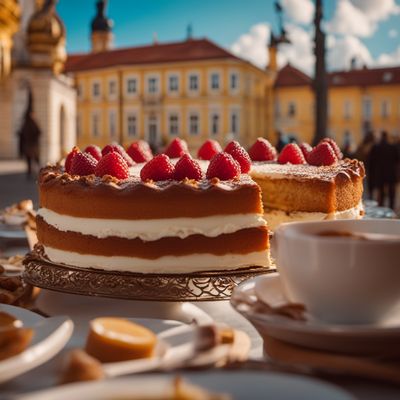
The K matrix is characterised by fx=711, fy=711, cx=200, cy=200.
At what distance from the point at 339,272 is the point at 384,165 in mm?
11310

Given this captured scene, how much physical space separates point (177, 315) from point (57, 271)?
1.84 ft

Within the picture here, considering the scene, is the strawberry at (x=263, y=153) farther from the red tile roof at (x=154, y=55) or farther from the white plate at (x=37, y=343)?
the red tile roof at (x=154, y=55)

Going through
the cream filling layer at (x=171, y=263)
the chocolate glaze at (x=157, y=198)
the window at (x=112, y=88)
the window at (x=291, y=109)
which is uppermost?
the window at (x=112, y=88)

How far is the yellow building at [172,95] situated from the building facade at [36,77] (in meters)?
22.0

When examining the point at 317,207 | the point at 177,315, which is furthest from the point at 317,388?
the point at 317,207

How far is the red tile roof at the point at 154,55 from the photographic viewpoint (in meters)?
49.8

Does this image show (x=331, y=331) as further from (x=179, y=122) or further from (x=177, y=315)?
(x=179, y=122)

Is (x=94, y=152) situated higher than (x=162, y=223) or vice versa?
(x=94, y=152)

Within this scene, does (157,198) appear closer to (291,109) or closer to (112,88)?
(112,88)

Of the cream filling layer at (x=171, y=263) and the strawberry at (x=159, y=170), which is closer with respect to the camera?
the cream filling layer at (x=171, y=263)

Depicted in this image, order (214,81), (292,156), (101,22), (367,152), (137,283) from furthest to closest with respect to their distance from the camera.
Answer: (101,22) < (214,81) < (367,152) < (292,156) < (137,283)

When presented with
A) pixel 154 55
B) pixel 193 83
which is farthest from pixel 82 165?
pixel 154 55

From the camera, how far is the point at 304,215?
3566 millimetres

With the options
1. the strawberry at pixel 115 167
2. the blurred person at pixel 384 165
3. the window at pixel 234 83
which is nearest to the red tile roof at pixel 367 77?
the window at pixel 234 83
